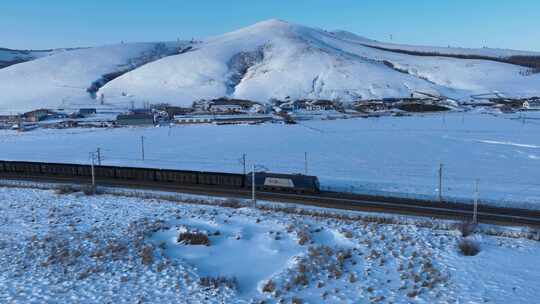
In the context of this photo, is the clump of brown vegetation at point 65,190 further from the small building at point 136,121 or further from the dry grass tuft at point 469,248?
the small building at point 136,121

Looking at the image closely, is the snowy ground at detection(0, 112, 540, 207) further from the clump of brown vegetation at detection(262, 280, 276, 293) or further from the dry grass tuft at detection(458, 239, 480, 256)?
the clump of brown vegetation at detection(262, 280, 276, 293)

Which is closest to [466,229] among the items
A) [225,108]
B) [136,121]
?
[136,121]

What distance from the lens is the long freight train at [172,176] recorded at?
96.7 feet

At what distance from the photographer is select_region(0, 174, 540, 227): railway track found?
23.2m

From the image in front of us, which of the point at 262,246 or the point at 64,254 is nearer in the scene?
the point at 64,254

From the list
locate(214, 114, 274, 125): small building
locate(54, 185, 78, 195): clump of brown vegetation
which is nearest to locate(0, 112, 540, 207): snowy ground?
locate(214, 114, 274, 125): small building

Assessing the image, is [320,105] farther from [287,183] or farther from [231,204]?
[231,204]

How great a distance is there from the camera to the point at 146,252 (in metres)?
16.2

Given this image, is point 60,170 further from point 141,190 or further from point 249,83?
point 249,83

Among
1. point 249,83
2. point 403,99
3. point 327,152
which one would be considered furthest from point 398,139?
point 249,83

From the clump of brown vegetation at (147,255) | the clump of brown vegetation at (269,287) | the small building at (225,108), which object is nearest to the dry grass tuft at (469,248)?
the clump of brown vegetation at (269,287)

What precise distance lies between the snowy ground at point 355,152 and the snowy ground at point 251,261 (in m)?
12.3

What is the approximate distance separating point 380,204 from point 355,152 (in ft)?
86.5

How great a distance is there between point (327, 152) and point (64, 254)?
3886 centimetres
